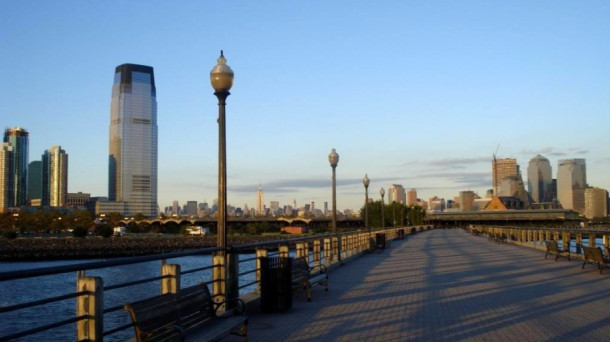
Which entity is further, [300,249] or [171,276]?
[300,249]

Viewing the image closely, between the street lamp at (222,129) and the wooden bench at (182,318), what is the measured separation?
212 cm

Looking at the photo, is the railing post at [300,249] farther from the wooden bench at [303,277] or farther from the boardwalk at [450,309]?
Result: the wooden bench at [303,277]

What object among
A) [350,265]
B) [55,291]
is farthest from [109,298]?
[350,265]

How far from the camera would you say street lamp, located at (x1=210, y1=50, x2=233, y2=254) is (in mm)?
10633

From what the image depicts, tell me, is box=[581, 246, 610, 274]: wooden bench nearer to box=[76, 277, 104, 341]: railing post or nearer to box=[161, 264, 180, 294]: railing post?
Answer: box=[161, 264, 180, 294]: railing post

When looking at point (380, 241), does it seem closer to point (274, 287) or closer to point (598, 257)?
point (598, 257)

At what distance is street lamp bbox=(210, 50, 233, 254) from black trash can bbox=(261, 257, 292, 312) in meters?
1.08

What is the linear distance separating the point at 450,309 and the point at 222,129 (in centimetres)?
512

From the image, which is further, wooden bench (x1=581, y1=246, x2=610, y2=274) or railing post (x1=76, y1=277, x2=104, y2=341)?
wooden bench (x1=581, y1=246, x2=610, y2=274)

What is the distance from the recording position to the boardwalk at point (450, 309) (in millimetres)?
8898

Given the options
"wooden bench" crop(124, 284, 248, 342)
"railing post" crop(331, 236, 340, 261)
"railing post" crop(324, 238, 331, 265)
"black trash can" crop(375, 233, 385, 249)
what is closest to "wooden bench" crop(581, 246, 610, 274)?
"railing post" crop(324, 238, 331, 265)

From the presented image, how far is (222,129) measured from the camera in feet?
35.2

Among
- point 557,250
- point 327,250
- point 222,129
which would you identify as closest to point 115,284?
point 222,129

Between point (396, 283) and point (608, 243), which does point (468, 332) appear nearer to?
point (396, 283)
